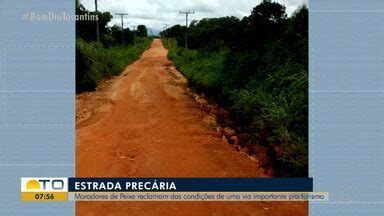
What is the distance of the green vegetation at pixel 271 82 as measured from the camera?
6336 millimetres

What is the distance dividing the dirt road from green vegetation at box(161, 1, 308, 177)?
1.79 feet

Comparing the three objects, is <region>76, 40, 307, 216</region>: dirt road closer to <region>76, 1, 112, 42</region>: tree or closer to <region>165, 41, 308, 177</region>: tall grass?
<region>165, 41, 308, 177</region>: tall grass

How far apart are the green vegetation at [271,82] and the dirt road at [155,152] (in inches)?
21.5

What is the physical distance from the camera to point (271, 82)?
8.36 metres

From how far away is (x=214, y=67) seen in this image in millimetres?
13555

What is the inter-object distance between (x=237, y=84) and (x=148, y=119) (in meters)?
2.31

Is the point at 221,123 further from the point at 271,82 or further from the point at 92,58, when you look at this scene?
the point at 92,58

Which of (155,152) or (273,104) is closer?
(155,152)

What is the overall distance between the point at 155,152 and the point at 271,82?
2832 millimetres

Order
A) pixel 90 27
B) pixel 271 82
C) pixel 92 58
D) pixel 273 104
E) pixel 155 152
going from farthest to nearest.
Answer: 1. pixel 90 27
2. pixel 92 58
3. pixel 271 82
4. pixel 273 104
5. pixel 155 152

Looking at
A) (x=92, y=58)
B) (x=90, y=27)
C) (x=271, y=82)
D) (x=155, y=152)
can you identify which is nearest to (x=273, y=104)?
(x=271, y=82)
